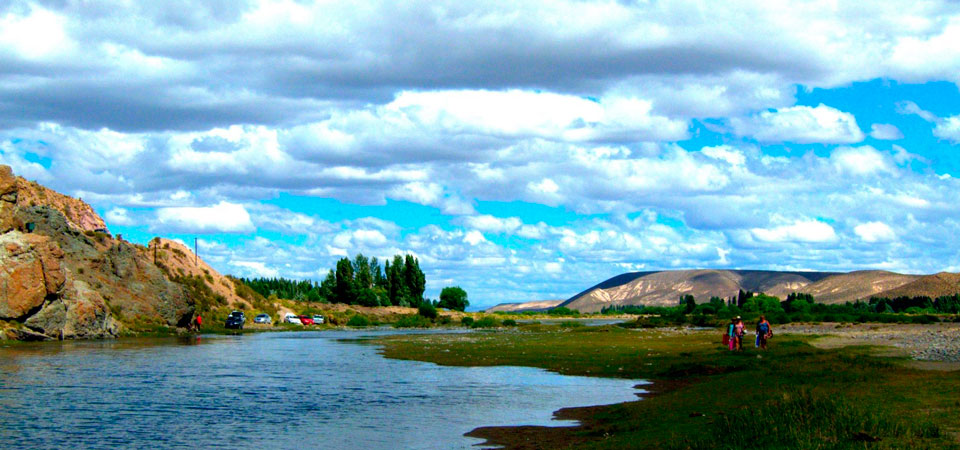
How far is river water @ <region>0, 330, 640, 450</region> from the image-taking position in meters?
24.1

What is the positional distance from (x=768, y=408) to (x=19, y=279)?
70923 millimetres

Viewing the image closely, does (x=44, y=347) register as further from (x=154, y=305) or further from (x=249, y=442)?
(x=249, y=442)

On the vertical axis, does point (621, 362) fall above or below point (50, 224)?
below

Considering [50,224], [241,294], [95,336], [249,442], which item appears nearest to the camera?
[249,442]

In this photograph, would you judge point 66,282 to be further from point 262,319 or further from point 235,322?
point 262,319

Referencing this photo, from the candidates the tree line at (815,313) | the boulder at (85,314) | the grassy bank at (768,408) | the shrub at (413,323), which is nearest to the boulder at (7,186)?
the boulder at (85,314)

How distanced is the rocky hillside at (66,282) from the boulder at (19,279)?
0.27 ft

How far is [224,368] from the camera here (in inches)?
1923

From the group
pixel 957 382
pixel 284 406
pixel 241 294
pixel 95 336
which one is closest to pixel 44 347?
pixel 95 336

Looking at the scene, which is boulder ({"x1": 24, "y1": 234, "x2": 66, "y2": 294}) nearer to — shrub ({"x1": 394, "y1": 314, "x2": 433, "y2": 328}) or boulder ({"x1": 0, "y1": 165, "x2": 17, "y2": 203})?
boulder ({"x1": 0, "y1": 165, "x2": 17, "y2": 203})

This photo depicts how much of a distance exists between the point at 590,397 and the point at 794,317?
11482cm

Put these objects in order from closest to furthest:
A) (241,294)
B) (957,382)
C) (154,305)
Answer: (957,382), (154,305), (241,294)

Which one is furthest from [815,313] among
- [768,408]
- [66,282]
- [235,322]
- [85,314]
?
[768,408]

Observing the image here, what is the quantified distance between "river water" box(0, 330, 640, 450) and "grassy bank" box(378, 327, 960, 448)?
7.38 ft
